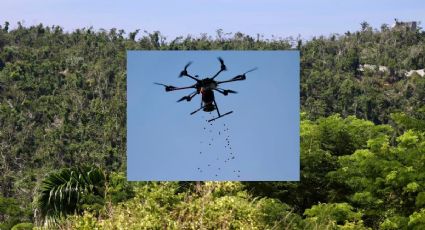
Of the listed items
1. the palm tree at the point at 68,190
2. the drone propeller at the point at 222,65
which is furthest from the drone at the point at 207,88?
the palm tree at the point at 68,190

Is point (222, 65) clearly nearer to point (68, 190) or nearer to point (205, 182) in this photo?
point (205, 182)

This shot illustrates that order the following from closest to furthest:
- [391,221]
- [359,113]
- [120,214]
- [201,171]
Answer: [201,171]
[120,214]
[391,221]
[359,113]

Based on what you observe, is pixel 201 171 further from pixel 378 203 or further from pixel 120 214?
pixel 378 203

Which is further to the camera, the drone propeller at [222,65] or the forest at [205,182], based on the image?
the forest at [205,182]

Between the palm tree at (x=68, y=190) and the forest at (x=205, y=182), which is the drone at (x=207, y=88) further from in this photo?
the palm tree at (x=68, y=190)

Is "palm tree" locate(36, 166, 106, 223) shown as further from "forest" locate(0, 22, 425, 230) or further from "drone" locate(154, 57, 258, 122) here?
"drone" locate(154, 57, 258, 122)

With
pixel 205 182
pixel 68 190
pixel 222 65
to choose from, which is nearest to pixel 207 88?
pixel 222 65

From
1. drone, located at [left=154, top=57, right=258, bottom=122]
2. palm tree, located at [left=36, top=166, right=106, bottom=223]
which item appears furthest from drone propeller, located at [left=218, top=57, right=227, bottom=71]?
palm tree, located at [left=36, top=166, right=106, bottom=223]

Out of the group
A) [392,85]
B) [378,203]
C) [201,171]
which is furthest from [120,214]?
[392,85]
